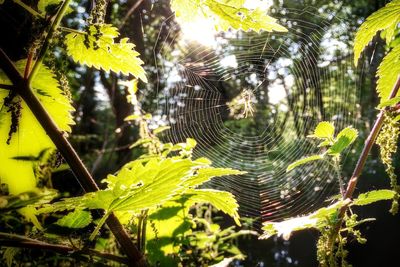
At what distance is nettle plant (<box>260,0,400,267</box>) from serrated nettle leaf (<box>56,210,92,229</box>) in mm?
507

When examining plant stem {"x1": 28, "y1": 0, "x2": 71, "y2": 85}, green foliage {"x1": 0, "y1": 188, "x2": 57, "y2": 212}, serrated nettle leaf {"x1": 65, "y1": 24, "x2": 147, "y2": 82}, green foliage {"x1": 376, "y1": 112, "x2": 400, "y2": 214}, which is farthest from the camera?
serrated nettle leaf {"x1": 65, "y1": 24, "x2": 147, "y2": 82}

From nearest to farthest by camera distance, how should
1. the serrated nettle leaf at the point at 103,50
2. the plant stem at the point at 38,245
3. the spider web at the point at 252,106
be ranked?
the plant stem at the point at 38,245 → the serrated nettle leaf at the point at 103,50 → the spider web at the point at 252,106

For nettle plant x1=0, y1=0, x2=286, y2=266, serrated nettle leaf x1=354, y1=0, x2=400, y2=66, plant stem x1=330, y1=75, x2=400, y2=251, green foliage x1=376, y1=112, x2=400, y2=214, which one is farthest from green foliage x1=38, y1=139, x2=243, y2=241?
serrated nettle leaf x1=354, y1=0, x2=400, y2=66

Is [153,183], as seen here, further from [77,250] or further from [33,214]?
[33,214]

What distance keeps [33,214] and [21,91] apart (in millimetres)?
356

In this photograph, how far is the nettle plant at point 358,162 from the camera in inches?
35.9

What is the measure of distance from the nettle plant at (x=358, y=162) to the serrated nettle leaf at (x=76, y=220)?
1.66 ft

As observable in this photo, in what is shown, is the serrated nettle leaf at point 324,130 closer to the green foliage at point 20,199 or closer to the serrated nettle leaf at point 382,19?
the serrated nettle leaf at point 382,19

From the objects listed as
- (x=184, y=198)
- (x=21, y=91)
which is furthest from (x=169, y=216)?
(x=21, y=91)

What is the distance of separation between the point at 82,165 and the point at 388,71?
3.45 ft

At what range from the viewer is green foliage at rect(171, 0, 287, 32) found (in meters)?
1.03

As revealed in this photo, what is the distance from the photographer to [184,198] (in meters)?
1.24

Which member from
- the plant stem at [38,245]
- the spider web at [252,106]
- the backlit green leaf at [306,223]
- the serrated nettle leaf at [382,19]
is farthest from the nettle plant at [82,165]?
the spider web at [252,106]

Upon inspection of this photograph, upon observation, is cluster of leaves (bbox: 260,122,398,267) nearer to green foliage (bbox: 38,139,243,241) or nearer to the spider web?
green foliage (bbox: 38,139,243,241)
